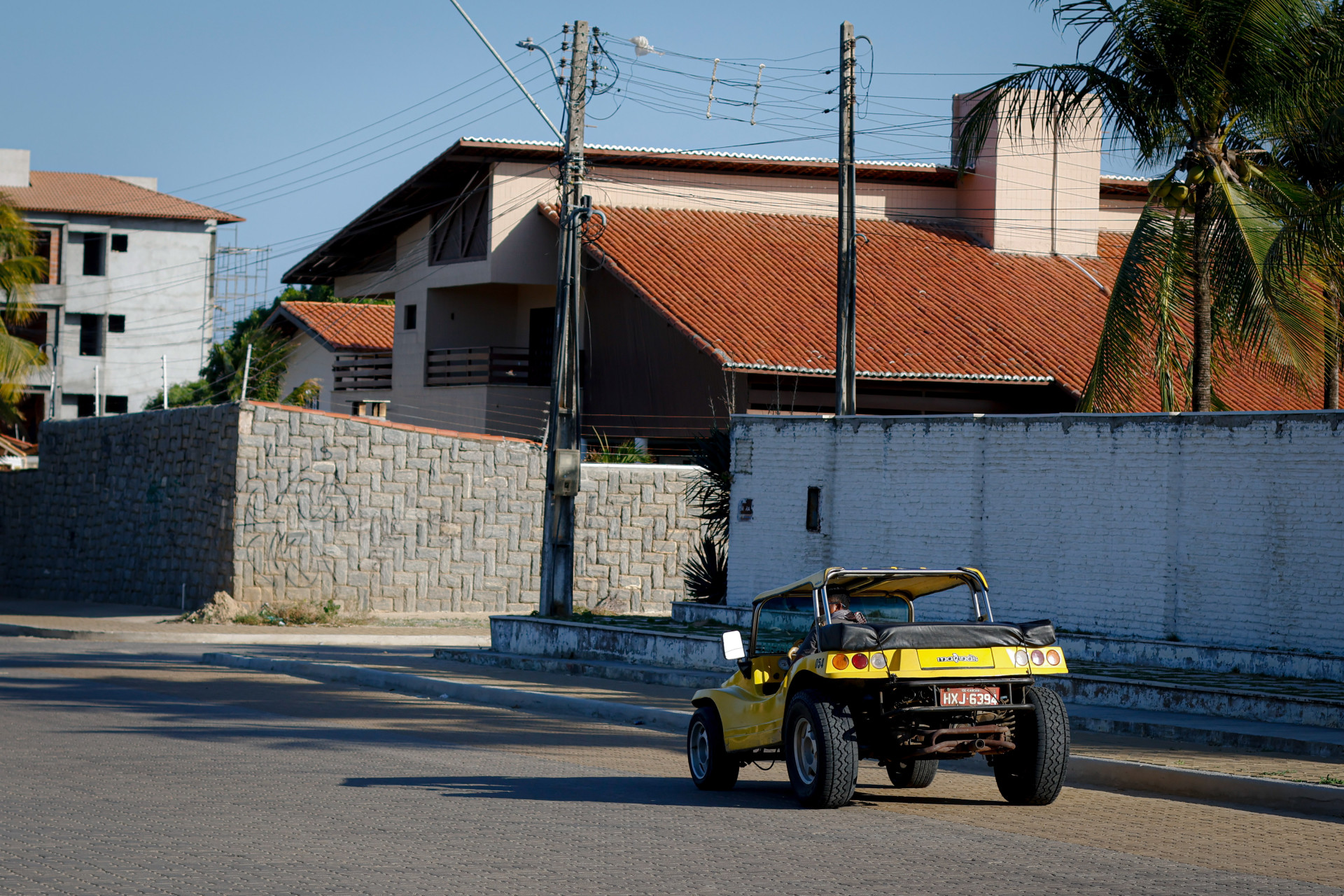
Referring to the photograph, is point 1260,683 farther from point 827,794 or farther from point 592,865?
point 592,865

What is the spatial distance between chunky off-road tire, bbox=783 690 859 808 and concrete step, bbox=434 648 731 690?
19.2ft

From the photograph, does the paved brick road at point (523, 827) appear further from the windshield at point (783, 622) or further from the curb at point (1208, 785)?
the windshield at point (783, 622)

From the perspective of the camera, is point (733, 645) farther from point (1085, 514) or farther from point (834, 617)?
point (1085, 514)

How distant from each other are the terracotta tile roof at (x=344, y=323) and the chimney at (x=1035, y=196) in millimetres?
17522

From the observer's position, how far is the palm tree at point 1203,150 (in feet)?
58.5

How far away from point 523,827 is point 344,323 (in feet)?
135

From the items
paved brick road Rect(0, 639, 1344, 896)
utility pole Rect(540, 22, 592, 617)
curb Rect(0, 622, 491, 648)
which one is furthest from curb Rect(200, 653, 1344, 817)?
utility pole Rect(540, 22, 592, 617)

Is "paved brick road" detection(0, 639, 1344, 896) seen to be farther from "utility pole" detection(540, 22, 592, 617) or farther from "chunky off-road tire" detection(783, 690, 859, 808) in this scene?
"utility pole" detection(540, 22, 592, 617)

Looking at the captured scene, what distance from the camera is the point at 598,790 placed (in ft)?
33.2

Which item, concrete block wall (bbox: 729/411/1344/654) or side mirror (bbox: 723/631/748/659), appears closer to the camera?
side mirror (bbox: 723/631/748/659)

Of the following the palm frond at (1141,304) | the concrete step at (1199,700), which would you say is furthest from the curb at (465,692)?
the palm frond at (1141,304)

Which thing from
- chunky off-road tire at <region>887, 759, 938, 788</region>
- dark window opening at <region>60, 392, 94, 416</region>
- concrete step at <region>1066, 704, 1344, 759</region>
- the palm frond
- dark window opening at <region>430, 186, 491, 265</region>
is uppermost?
dark window opening at <region>430, 186, 491, 265</region>

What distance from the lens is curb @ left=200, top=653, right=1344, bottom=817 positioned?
9852 millimetres

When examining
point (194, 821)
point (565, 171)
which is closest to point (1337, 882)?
point (194, 821)
